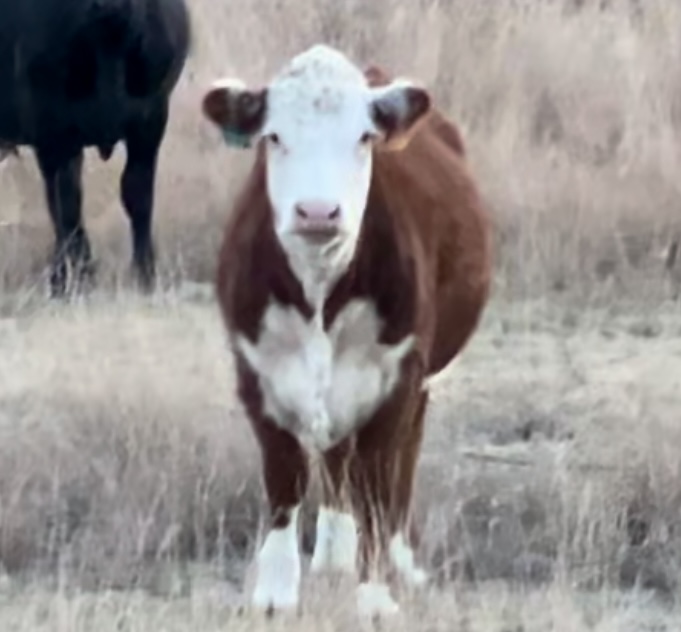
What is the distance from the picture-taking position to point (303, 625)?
6.50 meters

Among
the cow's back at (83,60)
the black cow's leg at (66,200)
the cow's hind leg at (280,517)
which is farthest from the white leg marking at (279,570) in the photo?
the cow's back at (83,60)

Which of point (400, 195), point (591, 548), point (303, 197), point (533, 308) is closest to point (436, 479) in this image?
point (591, 548)

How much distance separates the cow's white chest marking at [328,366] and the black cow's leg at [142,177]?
4.39 m

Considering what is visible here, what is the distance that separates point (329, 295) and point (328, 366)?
0.17 metres

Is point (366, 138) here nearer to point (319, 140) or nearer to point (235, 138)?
point (319, 140)

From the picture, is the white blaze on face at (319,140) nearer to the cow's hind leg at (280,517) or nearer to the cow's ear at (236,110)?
the cow's ear at (236,110)

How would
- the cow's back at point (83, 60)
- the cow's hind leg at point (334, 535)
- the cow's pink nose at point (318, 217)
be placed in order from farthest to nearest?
the cow's back at point (83, 60), the cow's hind leg at point (334, 535), the cow's pink nose at point (318, 217)

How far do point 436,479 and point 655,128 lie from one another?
15.9 ft

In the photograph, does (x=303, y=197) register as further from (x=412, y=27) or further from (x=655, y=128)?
(x=412, y=27)

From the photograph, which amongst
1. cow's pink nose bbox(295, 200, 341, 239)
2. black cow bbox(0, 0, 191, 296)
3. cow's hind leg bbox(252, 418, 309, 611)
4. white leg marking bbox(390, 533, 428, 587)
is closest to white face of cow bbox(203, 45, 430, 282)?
cow's pink nose bbox(295, 200, 341, 239)

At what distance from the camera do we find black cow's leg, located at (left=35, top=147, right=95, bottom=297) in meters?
11.0

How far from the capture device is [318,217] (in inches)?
245

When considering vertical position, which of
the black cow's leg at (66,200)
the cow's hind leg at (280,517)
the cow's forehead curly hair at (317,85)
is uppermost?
the cow's forehead curly hair at (317,85)

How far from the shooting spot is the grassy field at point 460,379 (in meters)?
7.16
